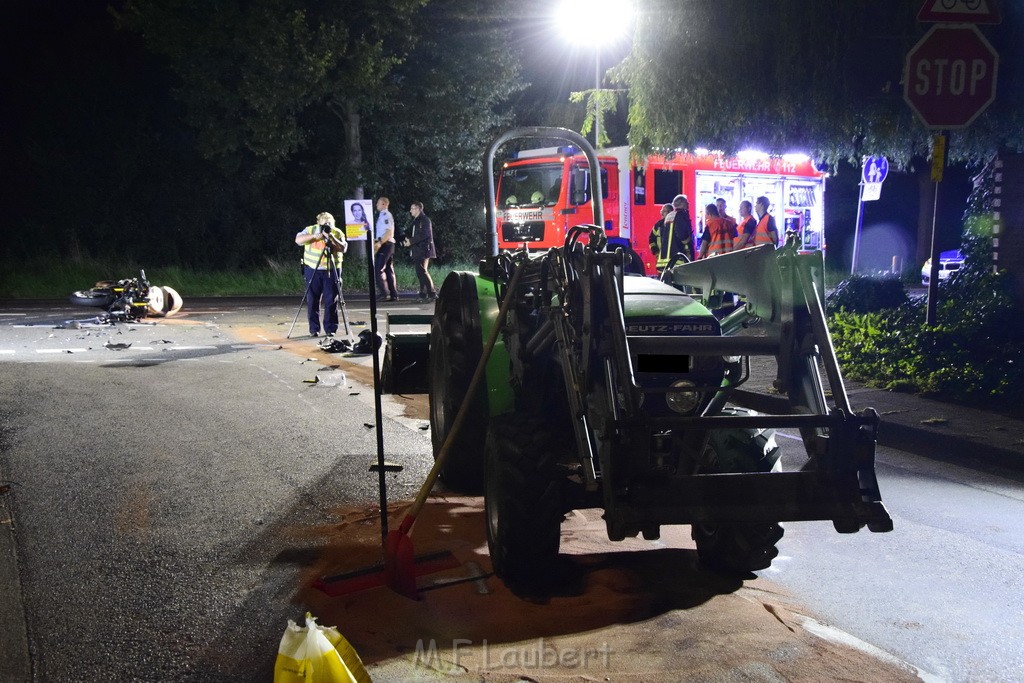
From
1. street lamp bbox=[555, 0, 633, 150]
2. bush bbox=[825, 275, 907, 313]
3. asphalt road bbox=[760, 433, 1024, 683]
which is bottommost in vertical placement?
asphalt road bbox=[760, 433, 1024, 683]

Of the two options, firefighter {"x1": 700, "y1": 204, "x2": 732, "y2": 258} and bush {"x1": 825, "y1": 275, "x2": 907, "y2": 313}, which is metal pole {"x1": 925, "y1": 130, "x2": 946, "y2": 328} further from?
firefighter {"x1": 700, "y1": 204, "x2": 732, "y2": 258}

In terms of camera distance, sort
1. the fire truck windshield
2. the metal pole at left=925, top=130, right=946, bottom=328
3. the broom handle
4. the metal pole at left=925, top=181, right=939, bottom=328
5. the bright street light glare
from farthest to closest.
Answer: the fire truck windshield < the bright street light glare < the metal pole at left=925, top=181, right=939, bottom=328 < the metal pole at left=925, top=130, right=946, bottom=328 < the broom handle

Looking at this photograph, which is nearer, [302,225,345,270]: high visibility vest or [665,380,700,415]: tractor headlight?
[665,380,700,415]: tractor headlight

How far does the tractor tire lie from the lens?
14.5 feet

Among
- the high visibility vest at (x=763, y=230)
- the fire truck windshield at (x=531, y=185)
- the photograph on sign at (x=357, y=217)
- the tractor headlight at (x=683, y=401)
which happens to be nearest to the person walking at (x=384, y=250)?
the photograph on sign at (x=357, y=217)

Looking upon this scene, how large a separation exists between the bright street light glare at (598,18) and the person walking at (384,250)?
5.04 meters

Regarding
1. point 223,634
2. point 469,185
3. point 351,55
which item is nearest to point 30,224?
point 351,55

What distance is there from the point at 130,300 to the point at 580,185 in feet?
Result: 28.3

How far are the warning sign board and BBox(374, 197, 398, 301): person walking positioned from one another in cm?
1256

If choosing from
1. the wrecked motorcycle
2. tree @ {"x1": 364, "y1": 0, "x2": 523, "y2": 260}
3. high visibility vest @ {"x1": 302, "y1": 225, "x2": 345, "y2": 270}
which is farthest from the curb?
tree @ {"x1": 364, "y1": 0, "x2": 523, "y2": 260}

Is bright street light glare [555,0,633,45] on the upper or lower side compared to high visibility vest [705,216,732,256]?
upper

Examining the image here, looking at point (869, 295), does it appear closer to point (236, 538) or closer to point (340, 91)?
point (236, 538)

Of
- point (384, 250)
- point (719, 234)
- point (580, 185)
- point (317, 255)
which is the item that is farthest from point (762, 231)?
point (384, 250)

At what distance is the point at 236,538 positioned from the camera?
563 centimetres
